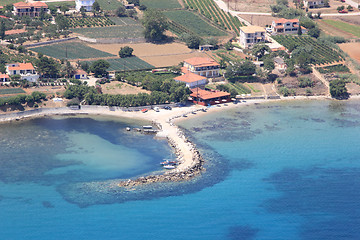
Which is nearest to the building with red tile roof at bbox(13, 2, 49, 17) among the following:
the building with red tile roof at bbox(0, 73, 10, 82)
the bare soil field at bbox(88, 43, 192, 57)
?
the bare soil field at bbox(88, 43, 192, 57)

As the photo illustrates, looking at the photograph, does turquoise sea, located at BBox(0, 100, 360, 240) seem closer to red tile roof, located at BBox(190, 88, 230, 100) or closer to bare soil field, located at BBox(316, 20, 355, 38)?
red tile roof, located at BBox(190, 88, 230, 100)

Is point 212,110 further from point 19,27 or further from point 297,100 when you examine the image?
point 19,27

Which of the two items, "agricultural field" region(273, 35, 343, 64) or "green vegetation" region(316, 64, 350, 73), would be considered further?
"agricultural field" region(273, 35, 343, 64)

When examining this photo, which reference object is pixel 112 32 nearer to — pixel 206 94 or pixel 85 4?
pixel 85 4

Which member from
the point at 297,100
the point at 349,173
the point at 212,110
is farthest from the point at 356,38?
the point at 349,173

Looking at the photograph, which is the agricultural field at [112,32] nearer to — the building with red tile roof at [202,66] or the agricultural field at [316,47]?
the building with red tile roof at [202,66]
